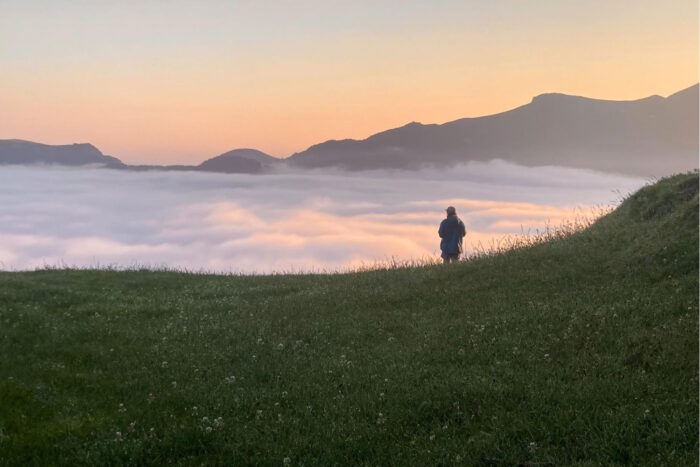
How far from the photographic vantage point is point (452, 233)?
2672cm

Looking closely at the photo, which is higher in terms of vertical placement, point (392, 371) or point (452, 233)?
point (452, 233)

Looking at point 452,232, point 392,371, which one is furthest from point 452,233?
point 392,371

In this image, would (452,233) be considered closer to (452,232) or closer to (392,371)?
(452,232)

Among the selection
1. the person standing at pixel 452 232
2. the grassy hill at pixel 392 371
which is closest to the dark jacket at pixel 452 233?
the person standing at pixel 452 232

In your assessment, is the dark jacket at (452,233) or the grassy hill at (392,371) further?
the dark jacket at (452,233)

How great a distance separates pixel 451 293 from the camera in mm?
16469

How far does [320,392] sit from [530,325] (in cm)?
485

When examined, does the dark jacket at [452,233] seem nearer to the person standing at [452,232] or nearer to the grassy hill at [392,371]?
the person standing at [452,232]

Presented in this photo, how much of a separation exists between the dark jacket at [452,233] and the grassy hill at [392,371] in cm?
783

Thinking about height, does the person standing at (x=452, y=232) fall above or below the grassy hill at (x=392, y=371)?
above

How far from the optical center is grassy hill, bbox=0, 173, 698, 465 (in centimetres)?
758

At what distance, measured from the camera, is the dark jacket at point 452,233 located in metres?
26.7

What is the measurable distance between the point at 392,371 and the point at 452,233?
55.7 ft

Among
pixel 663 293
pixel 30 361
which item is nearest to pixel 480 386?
pixel 663 293
